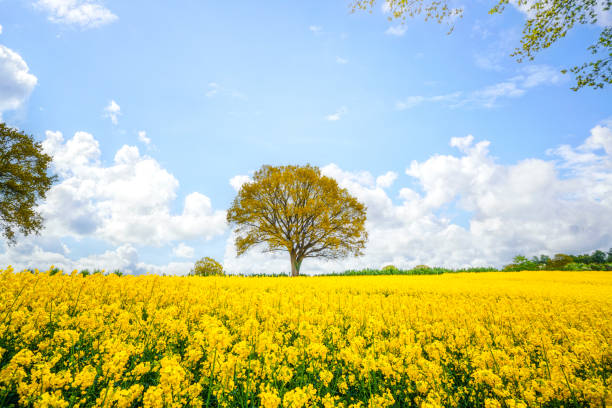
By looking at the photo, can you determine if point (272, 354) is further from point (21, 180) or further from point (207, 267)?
point (21, 180)

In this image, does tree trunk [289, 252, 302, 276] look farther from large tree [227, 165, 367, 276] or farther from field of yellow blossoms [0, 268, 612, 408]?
field of yellow blossoms [0, 268, 612, 408]

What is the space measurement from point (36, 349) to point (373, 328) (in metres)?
5.00

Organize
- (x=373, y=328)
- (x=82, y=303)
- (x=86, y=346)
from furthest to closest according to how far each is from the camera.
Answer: (x=82, y=303)
(x=373, y=328)
(x=86, y=346)

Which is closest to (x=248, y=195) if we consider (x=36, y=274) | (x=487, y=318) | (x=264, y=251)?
(x=264, y=251)

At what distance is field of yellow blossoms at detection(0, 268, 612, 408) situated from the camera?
8.87 feet

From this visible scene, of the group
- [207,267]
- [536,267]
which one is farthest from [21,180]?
[536,267]

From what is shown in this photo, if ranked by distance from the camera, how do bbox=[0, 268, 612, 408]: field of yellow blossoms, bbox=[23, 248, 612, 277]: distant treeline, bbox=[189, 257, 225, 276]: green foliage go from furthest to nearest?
bbox=[23, 248, 612, 277]: distant treeline
bbox=[189, 257, 225, 276]: green foliage
bbox=[0, 268, 612, 408]: field of yellow blossoms

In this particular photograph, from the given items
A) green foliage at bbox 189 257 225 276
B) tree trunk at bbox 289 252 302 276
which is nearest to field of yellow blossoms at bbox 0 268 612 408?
green foliage at bbox 189 257 225 276

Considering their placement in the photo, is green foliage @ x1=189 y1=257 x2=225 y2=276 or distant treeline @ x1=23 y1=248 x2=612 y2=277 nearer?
green foliage @ x1=189 y1=257 x2=225 y2=276

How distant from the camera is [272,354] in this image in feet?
10.9

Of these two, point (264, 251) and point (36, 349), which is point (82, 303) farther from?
point (264, 251)

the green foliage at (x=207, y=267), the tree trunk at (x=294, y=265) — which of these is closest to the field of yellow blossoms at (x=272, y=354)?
the green foliage at (x=207, y=267)

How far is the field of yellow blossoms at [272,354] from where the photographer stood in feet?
8.87

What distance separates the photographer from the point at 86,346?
13.1 feet
